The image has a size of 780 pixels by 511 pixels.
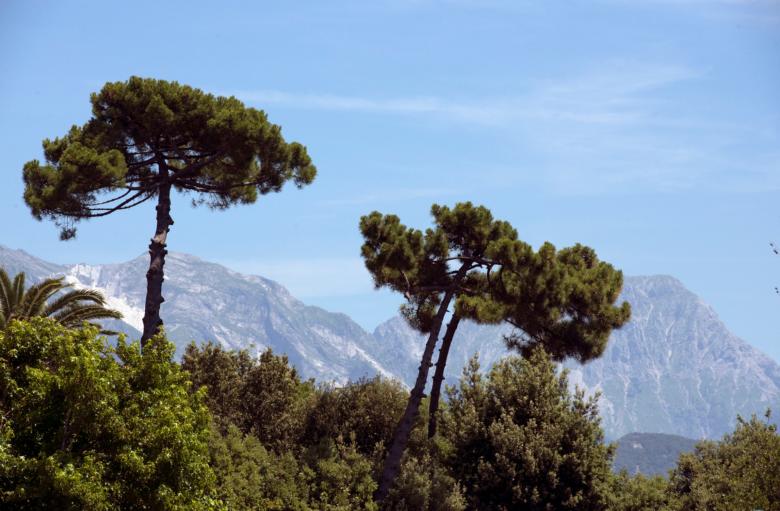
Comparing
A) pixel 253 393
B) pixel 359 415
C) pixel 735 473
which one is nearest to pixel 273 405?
pixel 253 393

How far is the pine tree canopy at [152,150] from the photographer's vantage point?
36.8 m

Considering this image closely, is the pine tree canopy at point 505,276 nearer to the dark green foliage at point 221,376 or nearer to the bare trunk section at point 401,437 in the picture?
the bare trunk section at point 401,437

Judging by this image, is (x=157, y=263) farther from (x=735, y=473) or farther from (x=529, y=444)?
(x=735, y=473)

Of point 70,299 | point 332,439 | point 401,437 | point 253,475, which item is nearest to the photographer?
point 253,475

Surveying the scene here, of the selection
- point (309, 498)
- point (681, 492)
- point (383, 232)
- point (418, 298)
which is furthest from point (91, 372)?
point (681, 492)

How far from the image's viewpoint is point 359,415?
39.7 m

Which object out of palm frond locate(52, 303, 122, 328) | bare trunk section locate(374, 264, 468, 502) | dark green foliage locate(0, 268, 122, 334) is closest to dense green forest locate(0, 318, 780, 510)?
bare trunk section locate(374, 264, 468, 502)

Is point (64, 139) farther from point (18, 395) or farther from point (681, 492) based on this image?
point (681, 492)

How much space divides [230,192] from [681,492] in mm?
29003

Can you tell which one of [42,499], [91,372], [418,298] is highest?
[418,298]

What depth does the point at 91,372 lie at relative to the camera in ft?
71.4

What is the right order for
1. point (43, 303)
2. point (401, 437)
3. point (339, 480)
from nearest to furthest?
1. point (339, 480)
2. point (401, 437)
3. point (43, 303)

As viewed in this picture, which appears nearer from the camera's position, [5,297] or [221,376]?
[221,376]

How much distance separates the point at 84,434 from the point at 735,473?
91.1 feet
